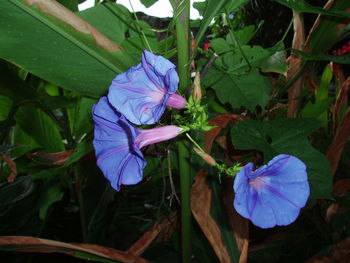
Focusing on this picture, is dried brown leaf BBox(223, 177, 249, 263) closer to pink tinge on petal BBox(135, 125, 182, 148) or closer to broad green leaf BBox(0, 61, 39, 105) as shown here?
pink tinge on petal BBox(135, 125, 182, 148)

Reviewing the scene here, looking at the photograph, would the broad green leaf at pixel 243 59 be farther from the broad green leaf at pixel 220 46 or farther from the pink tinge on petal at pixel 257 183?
the pink tinge on petal at pixel 257 183

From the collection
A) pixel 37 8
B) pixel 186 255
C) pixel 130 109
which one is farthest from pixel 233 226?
pixel 37 8

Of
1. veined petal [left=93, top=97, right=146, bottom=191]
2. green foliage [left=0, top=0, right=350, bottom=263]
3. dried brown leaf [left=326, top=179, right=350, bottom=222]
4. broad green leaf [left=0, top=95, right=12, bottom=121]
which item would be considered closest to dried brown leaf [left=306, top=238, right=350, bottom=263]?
green foliage [left=0, top=0, right=350, bottom=263]

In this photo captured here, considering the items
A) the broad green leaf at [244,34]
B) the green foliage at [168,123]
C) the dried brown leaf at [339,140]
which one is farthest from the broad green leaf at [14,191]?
the dried brown leaf at [339,140]

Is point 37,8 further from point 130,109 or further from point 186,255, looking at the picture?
point 186,255

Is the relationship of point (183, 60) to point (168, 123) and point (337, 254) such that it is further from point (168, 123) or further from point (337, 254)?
point (337, 254)
